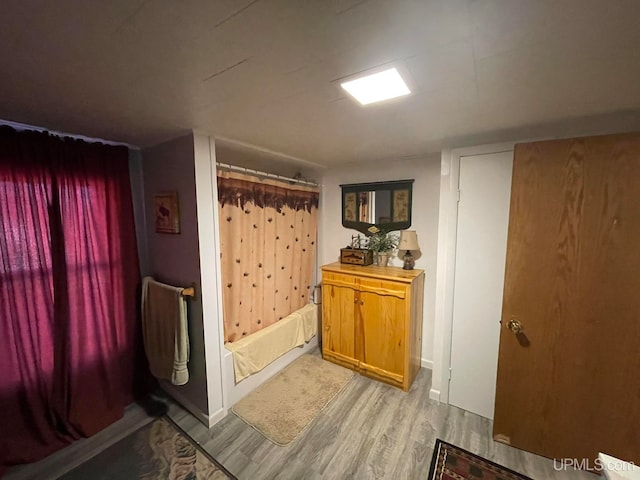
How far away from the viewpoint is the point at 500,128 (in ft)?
5.26

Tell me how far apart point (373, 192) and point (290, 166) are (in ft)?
3.14

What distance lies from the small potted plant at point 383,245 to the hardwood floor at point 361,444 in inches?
48.1

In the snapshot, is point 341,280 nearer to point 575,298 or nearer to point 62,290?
point 575,298

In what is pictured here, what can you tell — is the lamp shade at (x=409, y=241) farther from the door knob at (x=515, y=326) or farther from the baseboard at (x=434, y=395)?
the baseboard at (x=434, y=395)

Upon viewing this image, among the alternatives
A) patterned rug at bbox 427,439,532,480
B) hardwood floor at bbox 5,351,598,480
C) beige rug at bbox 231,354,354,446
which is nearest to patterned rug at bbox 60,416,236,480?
hardwood floor at bbox 5,351,598,480

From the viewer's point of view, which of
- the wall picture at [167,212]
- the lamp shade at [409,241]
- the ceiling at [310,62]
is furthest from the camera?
the lamp shade at [409,241]

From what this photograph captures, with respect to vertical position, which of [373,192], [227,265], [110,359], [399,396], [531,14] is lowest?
[399,396]

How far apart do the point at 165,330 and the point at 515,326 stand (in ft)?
7.79

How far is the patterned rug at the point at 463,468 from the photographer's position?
1.49 m

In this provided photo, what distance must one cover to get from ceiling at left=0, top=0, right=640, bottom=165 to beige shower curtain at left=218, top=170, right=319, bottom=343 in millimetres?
663

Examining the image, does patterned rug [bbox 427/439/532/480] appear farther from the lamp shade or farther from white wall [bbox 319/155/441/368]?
the lamp shade

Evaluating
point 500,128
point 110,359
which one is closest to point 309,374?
point 110,359

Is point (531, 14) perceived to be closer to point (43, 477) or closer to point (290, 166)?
point (290, 166)

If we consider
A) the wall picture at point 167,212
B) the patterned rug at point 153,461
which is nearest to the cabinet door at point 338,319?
the patterned rug at point 153,461
